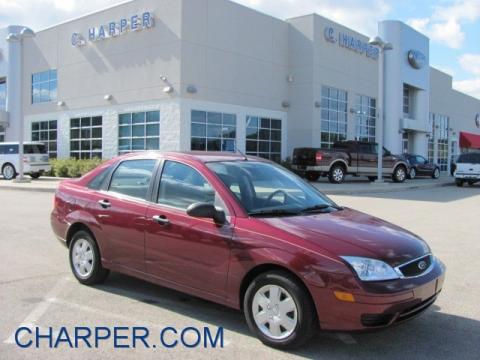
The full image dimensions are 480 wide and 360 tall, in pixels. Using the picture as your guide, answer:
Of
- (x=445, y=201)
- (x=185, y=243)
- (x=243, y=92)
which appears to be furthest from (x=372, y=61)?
(x=185, y=243)

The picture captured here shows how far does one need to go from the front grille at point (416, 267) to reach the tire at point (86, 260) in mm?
3342

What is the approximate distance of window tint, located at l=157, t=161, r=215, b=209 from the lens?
500cm

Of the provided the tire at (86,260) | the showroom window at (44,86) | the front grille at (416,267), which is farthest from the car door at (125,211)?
the showroom window at (44,86)

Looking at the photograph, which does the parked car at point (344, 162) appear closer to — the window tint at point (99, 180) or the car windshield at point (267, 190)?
the window tint at point (99, 180)

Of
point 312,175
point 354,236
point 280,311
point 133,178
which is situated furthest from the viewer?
point 312,175

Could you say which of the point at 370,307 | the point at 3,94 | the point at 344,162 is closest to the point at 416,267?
the point at 370,307

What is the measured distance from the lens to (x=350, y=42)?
33.7 meters

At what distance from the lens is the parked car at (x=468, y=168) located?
89.2ft

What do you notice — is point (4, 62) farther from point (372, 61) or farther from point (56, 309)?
point (56, 309)

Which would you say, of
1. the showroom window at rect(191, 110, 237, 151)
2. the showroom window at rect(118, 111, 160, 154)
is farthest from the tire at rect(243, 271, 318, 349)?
the showroom window at rect(118, 111, 160, 154)

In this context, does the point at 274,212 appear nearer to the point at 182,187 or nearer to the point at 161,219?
the point at 182,187

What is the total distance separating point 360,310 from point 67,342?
2395 mm

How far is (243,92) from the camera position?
92.8 feet

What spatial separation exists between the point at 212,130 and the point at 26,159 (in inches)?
354
